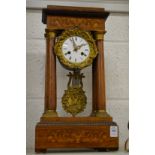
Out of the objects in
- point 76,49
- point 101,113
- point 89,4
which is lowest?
point 101,113

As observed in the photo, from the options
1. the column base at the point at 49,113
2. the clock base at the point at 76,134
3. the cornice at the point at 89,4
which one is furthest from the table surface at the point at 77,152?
the cornice at the point at 89,4

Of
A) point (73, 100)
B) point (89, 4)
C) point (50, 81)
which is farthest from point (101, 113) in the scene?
point (89, 4)

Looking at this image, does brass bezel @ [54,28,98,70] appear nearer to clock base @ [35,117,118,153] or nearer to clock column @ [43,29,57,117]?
clock column @ [43,29,57,117]

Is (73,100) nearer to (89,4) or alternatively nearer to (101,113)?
(101,113)

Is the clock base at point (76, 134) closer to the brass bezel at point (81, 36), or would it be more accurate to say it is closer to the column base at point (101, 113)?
the column base at point (101, 113)

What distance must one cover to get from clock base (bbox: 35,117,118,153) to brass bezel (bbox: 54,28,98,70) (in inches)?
8.7

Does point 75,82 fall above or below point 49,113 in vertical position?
above

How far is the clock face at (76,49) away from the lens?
1.38 m

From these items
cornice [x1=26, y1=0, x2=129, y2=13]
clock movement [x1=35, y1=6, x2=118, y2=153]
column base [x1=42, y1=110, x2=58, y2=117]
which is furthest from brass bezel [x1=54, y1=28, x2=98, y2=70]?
cornice [x1=26, y1=0, x2=129, y2=13]

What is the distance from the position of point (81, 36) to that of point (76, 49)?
0.06 meters

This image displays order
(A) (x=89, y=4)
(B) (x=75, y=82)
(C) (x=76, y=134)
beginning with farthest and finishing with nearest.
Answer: (A) (x=89, y=4) < (B) (x=75, y=82) < (C) (x=76, y=134)

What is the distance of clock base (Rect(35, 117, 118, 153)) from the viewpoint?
1.28 m

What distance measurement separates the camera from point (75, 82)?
4.77 ft
